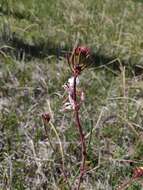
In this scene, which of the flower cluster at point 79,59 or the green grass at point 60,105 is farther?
the green grass at point 60,105

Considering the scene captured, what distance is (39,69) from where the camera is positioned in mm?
3393

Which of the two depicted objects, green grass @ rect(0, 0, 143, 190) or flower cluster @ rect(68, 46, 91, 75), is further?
green grass @ rect(0, 0, 143, 190)

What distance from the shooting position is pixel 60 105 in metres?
2.98

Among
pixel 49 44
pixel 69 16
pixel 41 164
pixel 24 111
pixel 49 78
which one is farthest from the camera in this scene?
pixel 69 16

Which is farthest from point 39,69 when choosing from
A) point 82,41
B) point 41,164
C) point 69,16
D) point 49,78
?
point 69,16

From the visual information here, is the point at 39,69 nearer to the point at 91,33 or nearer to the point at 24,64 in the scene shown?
the point at 24,64

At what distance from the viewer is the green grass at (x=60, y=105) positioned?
2520mm

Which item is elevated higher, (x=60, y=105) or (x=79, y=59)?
(x=79, y=59)

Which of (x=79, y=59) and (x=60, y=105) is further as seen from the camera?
(x=60, y=105)

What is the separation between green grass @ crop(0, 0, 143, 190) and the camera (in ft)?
8.27

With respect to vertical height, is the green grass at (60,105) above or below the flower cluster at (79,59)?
below

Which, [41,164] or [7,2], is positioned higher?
[7,2]

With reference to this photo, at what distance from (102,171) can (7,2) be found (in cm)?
209

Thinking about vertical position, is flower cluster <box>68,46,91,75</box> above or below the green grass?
above
